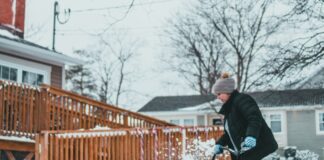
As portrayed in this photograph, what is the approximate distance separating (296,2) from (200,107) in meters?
21.2

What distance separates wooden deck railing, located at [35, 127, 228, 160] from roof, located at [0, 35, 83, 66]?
4164mm

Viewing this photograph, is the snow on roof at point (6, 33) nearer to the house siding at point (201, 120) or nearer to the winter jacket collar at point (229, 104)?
the winter jacket collar at point (229, 104)

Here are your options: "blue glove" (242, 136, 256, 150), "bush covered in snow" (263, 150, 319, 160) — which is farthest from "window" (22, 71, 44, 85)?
"bush covered in snow" (263, 150, 319, 160)

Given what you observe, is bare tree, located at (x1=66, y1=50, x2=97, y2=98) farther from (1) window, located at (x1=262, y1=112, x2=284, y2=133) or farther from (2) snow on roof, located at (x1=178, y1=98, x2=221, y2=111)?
(1) window, located at (x1=262, y1=112, x2=284, y2=133)

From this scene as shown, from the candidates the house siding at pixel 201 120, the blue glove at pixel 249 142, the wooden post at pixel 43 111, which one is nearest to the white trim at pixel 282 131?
the house siding at pixel 201 120

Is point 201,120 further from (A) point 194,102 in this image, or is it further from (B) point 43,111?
(B) point 43,111

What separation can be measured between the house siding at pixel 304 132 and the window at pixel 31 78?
724 inches

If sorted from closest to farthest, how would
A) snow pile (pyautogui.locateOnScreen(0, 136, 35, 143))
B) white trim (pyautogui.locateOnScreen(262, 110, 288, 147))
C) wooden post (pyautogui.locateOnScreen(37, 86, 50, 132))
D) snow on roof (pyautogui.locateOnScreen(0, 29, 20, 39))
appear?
snow pile (pyautogui.locateOnScreen(0, 136, 35, 143))
wooden post (pyautogui.locateOnScreen(37, 86, 50, 132))
snow on roof (pyautogui.locateOnScreen(0, 29, 20, 39))
white trim (pyautogui.locateOnScreen(262, 110, 288, 147))

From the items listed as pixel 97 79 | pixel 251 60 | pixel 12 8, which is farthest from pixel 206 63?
pixel 12 8

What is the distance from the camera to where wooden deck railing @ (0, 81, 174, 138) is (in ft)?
38.2

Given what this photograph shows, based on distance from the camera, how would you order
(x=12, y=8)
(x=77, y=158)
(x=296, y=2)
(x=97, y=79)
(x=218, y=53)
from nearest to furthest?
(x=77, y=158), (x=296, y=2), (x=12, y=8), (x=218, y=53), (x=97, y=79)

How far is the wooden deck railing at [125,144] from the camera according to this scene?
33.9 ft

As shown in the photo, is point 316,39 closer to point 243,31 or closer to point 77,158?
point 77,158

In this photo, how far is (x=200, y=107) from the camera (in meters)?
34.2
